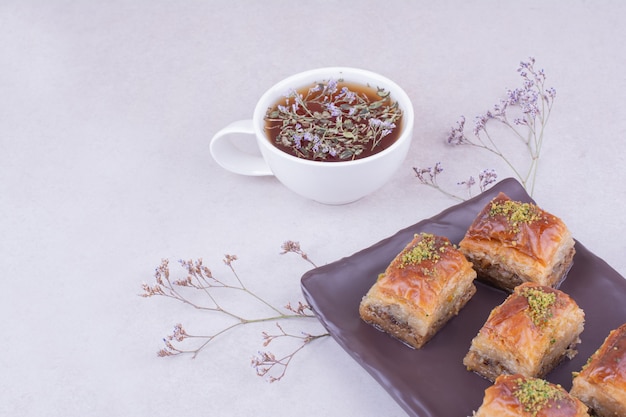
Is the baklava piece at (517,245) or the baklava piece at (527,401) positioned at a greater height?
the baklava piece at (517,245)

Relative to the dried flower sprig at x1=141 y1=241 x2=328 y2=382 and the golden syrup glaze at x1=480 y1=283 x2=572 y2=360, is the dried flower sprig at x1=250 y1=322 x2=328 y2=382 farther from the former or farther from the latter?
the golden syrup glaze at x1=480 y1=283 x2=572 y2=360

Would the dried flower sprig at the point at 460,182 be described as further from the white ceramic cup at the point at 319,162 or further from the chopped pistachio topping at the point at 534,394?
the chopped pistachio topping at the point at 534,394

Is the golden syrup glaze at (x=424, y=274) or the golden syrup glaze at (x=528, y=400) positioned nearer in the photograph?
the golden syrup glaze at (x=528, y=400)

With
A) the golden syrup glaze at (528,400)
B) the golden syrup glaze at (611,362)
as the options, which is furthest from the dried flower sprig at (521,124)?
the golden syrup glaze at (528,400)

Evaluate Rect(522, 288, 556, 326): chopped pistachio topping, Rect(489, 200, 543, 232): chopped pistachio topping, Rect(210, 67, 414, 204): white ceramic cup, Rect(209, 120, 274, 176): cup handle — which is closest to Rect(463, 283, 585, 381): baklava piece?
Rect(522, 288, 556, 326): chopped pistachio topping

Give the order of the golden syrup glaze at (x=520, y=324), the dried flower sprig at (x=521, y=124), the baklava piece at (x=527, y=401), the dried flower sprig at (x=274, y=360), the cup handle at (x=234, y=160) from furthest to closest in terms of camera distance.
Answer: the dried flower sprig at (x=521, y=124)
the cup handle at (x=234, y=160)
the dried flower sprig at (x=274, y=360)
the golden syrup glaze at (x=520, y=324)
the baklava piece at (x=527, y=401)

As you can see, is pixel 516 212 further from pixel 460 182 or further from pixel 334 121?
pixel 334 121
